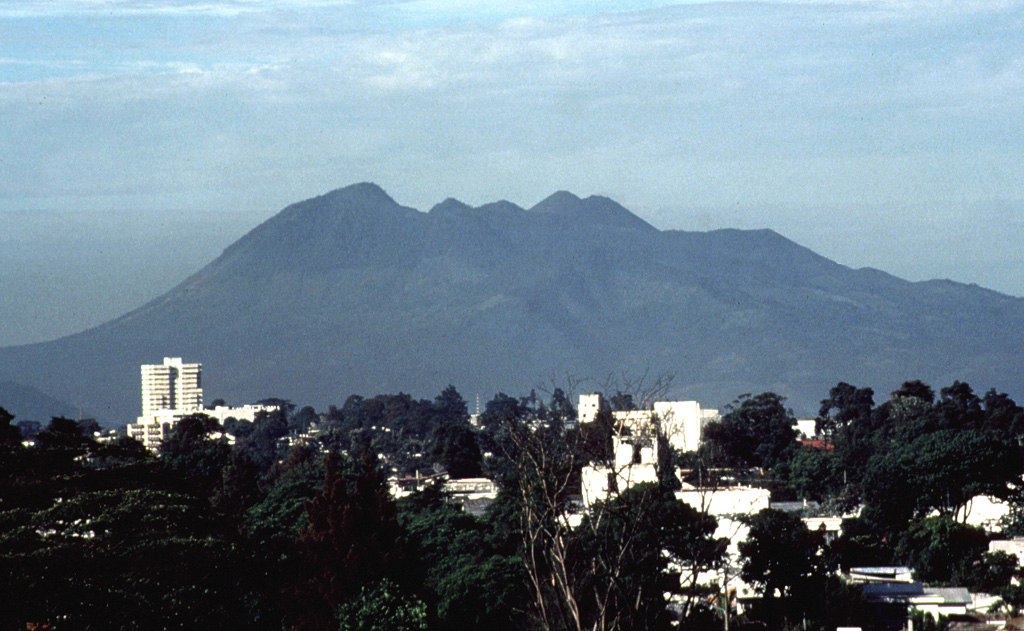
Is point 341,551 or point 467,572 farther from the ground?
point 341,551

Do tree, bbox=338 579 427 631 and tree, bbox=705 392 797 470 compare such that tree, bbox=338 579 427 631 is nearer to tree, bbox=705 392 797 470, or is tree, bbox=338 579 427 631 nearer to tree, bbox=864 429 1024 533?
tree, bbox=864 429 1024 533

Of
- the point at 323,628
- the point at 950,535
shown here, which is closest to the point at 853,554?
the point at 950,535

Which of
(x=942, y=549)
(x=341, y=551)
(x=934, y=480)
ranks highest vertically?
(x=934, y=480)

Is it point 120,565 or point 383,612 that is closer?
point 120,565

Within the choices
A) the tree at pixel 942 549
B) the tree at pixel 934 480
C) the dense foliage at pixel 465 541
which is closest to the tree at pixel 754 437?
the dense foliage at pixel 465 541

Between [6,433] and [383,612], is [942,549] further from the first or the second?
[6,433]

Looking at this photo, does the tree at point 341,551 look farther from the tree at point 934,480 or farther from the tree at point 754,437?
the tree at point 754,437

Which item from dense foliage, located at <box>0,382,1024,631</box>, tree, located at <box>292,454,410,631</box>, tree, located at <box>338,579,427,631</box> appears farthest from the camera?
tree, located at <box>292,454,410,631</box>

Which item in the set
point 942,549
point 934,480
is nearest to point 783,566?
point 942,549

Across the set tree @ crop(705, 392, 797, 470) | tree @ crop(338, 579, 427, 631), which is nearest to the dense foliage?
tree @ crop(338, 579, 427, 631)

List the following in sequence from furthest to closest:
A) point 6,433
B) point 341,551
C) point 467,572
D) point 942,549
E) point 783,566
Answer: point 942,549, point 783,566, point 6,433, point 467,572, point 341,551

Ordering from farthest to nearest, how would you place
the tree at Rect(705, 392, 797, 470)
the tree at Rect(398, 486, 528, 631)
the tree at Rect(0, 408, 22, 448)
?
the tree at Rect(705, 392, 797, 470), the tree at Rect(0, 408, 22, 448), the tree at Rect(398, 486, 528, 631)
